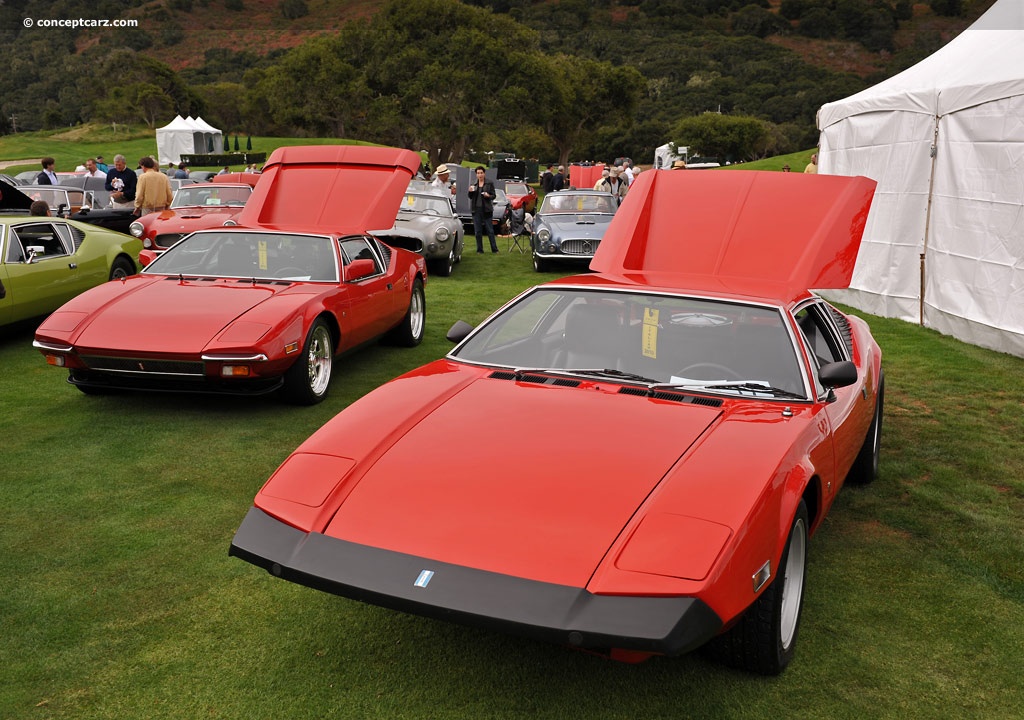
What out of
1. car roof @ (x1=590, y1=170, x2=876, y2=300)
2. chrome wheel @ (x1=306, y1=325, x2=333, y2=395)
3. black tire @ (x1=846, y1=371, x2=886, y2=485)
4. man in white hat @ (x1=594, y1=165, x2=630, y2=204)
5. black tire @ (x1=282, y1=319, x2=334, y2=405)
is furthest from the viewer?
man in white hat @ (x1=594, y1=165, x2=630, y2=204)

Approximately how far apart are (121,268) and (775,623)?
926 cm

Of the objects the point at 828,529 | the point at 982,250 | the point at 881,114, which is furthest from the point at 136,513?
the point at 881,114

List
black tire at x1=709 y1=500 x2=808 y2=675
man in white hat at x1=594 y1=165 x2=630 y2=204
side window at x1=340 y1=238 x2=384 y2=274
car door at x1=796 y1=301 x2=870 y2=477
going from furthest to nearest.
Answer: man in white hat at x1=594 y1=165 x2=630 y2=204
side window at x1=340 y1=238 x2=384 y2=274
car door at x1=796 y1=301 x2=870 y2=477
black tire at x1=709 y1=500 x2=808 y2=675

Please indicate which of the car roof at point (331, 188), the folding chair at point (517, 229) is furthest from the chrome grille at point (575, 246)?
the car roof at point (331, 188)

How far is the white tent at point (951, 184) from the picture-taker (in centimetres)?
875

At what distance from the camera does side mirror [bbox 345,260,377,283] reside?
23.0 feet

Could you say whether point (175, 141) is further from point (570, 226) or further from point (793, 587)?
point (793, 587)

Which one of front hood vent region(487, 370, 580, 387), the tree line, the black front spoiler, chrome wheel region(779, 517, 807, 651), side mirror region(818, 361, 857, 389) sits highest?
→ the tree line

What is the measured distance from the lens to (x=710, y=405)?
3.43 metres

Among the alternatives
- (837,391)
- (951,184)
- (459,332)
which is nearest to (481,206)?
(951,184)

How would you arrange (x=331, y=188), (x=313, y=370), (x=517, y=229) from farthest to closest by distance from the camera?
(x=517, y=229) → (x=331, y=188) → (x=313, y=370)

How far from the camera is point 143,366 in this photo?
5746 millimetres

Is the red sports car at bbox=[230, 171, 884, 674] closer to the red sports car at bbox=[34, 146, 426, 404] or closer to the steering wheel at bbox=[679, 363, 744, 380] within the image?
the steering wheel at bbox=[679, 363, 744, 380]

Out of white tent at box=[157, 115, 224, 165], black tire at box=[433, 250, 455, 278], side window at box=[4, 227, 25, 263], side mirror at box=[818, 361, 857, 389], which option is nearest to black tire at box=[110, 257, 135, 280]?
side window at box=[4, 227, 25, 263]
